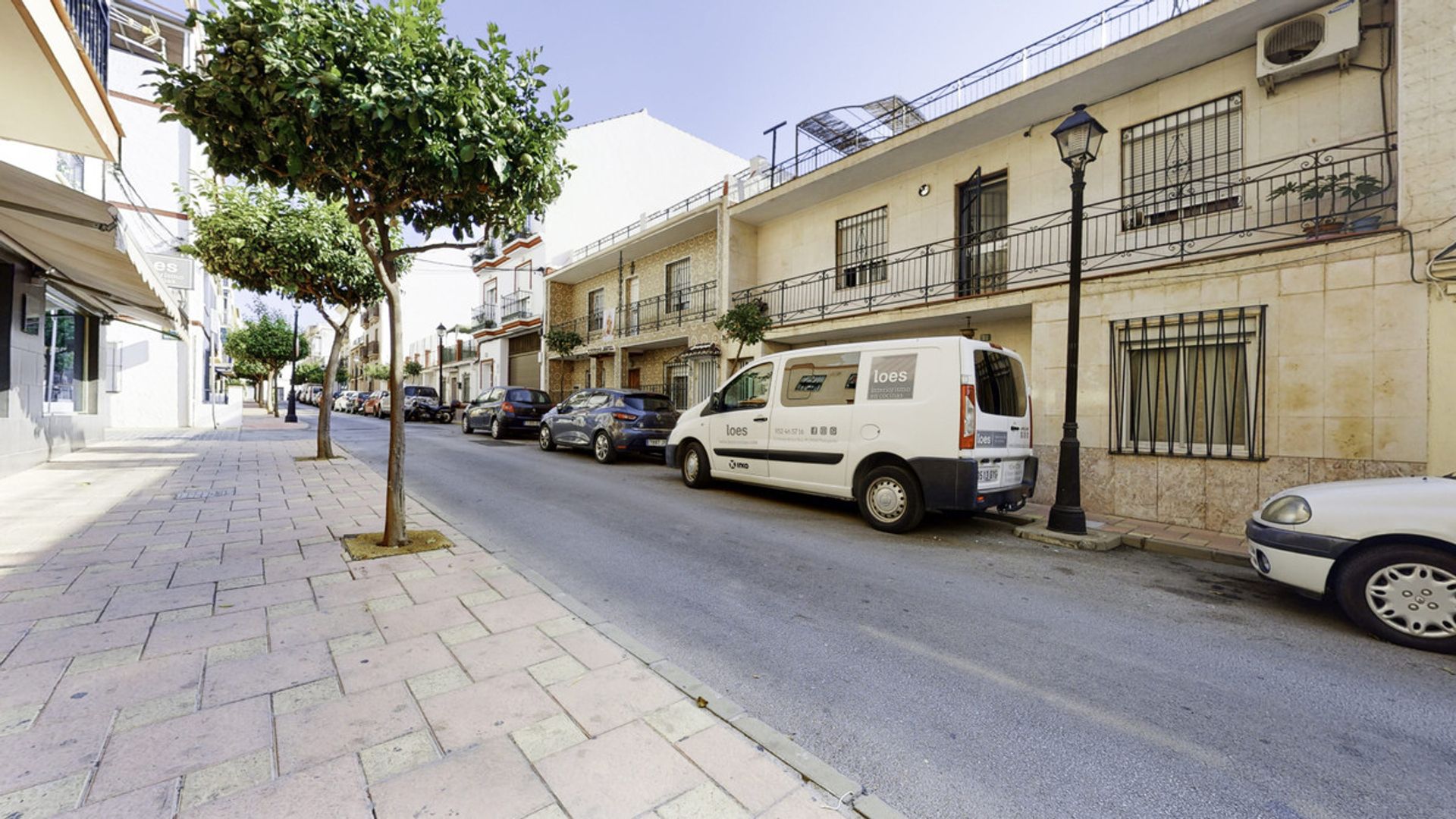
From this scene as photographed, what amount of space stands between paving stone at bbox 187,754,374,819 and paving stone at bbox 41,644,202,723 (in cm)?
92

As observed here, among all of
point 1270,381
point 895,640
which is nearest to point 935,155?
point 1270,381

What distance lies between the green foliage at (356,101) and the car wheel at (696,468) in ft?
15.4

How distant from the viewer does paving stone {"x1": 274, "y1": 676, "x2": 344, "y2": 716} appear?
2.30 m

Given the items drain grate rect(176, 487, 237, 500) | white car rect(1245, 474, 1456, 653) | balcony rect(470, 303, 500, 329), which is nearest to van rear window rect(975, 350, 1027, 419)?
white car rect(1245, 474, 1456, 653)

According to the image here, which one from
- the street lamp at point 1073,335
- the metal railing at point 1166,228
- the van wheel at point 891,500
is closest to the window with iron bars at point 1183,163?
the metal railing at point 1166,228

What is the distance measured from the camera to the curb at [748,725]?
6.23ft

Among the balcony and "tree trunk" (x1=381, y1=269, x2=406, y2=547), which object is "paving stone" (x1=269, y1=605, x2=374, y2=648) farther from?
the balcony

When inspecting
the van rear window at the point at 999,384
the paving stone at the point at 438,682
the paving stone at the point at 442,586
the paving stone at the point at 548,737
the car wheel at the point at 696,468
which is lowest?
the paving stone at the point at 548,737

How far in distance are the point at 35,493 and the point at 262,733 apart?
7.38 metres

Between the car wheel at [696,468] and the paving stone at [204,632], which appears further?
the car wheel at [696,468]

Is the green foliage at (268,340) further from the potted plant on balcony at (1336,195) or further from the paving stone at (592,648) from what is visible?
the potted plant on balcony at (1336,195)

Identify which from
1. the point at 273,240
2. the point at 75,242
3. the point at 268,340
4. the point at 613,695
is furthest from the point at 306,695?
the point at 268,340

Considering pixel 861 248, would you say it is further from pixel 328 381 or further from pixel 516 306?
pixel 516 306

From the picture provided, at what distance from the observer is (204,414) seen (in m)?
18.5
